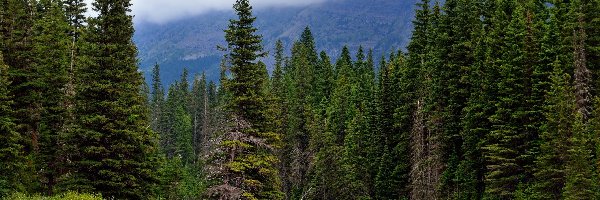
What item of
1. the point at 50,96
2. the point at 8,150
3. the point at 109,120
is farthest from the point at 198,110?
the point at 109,120

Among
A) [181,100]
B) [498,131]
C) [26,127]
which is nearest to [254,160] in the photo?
[498,131]

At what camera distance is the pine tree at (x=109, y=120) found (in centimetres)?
2714

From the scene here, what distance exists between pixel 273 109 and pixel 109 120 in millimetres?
8902

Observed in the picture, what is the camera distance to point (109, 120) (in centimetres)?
2777

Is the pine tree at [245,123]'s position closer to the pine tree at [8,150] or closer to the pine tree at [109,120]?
the pine tree at [109,120]

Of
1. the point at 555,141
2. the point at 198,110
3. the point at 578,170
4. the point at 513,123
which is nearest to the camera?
the point at 578,170

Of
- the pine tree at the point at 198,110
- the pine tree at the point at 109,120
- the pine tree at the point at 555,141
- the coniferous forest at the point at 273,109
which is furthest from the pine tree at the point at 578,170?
the pine tree at the point at 198,110

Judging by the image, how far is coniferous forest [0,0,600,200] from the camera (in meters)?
26.9

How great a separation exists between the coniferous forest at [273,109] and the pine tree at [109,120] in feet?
0.27

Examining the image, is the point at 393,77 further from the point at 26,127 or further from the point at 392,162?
the point at 26,127

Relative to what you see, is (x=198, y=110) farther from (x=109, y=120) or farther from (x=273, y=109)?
(x=109, y=120)

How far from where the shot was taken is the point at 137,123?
2848cm

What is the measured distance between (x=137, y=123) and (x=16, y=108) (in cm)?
1084

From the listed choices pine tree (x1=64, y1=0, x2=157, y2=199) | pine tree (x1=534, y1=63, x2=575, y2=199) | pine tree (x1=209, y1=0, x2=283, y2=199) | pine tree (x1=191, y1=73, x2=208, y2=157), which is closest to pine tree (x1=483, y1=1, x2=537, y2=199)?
pine tree (x1=534, y1=63, x2=575, y2=199)
